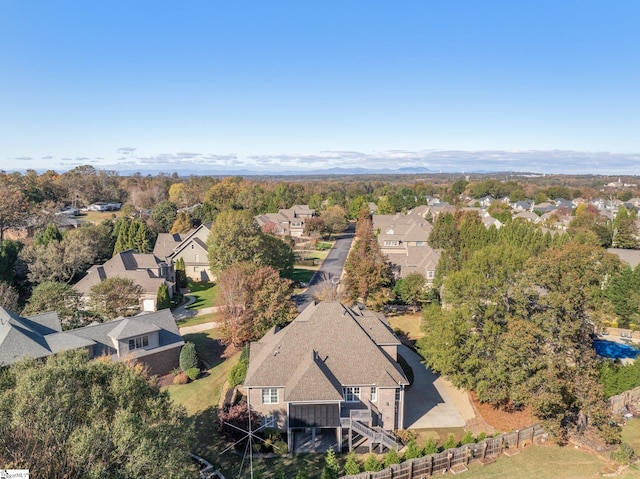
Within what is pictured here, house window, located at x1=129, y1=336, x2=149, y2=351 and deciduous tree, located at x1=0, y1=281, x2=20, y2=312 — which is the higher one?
deciduous tree, located at x1=0, y1=281, x2=20, y2=312

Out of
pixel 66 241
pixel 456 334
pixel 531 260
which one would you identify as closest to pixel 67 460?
pixel 456 334

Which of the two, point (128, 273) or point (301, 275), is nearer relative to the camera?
point (128, 273)

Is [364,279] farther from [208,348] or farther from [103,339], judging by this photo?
[103,339]

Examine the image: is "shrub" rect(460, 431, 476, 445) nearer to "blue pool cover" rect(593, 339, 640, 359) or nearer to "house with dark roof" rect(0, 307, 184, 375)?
"house with dark roof" rect(0, 307, 184, 375)

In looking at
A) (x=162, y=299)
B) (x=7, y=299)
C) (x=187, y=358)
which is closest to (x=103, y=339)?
(x=187, y=358)

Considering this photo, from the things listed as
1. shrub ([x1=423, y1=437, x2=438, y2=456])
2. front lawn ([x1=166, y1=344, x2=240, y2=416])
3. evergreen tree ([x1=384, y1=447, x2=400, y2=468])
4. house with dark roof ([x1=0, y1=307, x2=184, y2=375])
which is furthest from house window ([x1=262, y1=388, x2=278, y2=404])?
house with dark roof ([x1=0, y1=307, x2=184, y2=375])

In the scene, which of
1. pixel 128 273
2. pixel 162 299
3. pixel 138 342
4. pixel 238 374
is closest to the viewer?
pixel 238 374
